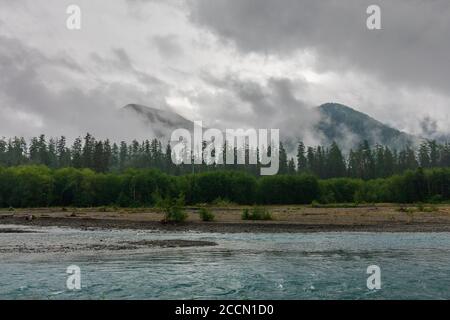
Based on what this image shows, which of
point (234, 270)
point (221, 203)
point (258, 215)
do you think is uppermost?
point (221, 203)

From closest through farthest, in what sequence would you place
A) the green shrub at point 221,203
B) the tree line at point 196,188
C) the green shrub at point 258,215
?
1. the green shrub at point 258,215
2. the green shrub at point 221,203
3. the tree line at point 196,188

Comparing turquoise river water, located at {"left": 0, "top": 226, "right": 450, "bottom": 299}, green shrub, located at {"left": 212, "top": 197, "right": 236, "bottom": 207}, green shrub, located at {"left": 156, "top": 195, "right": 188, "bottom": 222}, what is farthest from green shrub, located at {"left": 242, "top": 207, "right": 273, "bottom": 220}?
green shrub, located at {"left": 212, "top": 197, "right": 236, "bottom": 207}

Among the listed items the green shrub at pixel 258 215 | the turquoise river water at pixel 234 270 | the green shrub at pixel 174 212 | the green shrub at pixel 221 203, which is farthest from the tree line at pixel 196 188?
the turquoise river water at pixel 234 270

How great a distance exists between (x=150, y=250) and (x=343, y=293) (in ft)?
59.5

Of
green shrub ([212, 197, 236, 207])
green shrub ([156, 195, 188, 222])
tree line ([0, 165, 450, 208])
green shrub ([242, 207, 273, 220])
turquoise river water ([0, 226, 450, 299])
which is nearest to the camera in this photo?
turquoise river water ([0, 226, 450, 299])

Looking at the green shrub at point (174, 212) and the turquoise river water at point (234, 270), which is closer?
the turquoise river water at point (234, 270)

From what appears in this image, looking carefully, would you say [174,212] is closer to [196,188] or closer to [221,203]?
[221,203]

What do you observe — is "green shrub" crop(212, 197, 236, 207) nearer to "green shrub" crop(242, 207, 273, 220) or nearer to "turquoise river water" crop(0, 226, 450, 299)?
"green shrub" crop(242, 207, 273, 220)

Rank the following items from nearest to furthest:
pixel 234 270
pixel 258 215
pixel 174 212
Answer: pixel 234 270 → pixel 174 212 → pixel 258 215

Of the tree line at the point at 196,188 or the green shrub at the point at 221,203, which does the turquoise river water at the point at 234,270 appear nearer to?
the green shrub at the point at 221,203

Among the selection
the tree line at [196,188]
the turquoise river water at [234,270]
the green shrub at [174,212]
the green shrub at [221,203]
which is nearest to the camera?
the turquoise river water at [234,270]

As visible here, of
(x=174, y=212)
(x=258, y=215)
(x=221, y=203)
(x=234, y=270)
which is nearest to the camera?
(x=234, y=270)

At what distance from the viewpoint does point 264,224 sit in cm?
5931

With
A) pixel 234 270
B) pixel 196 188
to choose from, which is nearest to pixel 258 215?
pixel 234 270
